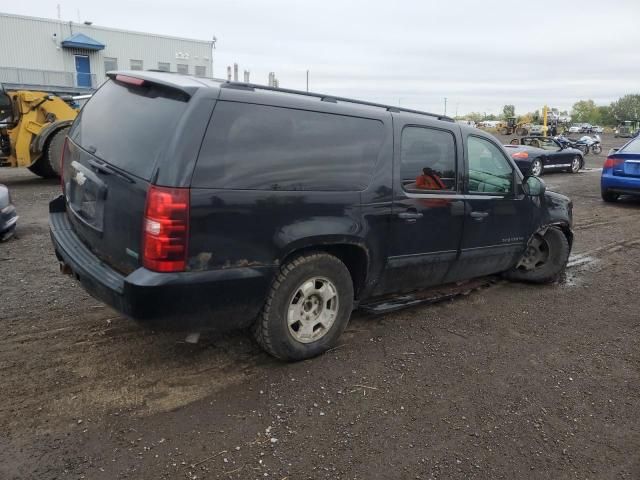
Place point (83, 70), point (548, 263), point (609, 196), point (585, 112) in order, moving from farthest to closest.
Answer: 1. point (585, 112)
2. point (83, 70)
3. point (609, 196)
4. point (548, 263)

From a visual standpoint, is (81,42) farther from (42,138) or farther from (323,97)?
(323,97)

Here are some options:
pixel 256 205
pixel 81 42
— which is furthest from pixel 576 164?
pixel 81 42

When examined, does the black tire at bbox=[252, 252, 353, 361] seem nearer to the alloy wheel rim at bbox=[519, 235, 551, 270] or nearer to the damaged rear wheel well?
the damaged rear wheel well

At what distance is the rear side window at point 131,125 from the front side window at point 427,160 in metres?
1.80

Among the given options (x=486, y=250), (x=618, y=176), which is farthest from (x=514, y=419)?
(x=618, y=176)

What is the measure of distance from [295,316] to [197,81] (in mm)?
1677

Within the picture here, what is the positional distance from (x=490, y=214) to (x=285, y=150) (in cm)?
237

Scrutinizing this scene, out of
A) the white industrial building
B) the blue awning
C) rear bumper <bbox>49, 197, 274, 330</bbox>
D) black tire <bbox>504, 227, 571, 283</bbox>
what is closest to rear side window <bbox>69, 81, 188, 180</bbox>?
rear bumper <bbox>49, 197, 274, 330</bbox>

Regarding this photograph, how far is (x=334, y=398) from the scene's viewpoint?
3354 mm

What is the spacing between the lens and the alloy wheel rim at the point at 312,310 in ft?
11.9

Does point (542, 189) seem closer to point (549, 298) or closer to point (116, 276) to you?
point (549, 298)

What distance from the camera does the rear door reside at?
3021mm

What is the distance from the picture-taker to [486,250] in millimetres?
4949

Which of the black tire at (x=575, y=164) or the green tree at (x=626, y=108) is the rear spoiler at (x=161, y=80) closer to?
the black tire at (x=575, y=164)
